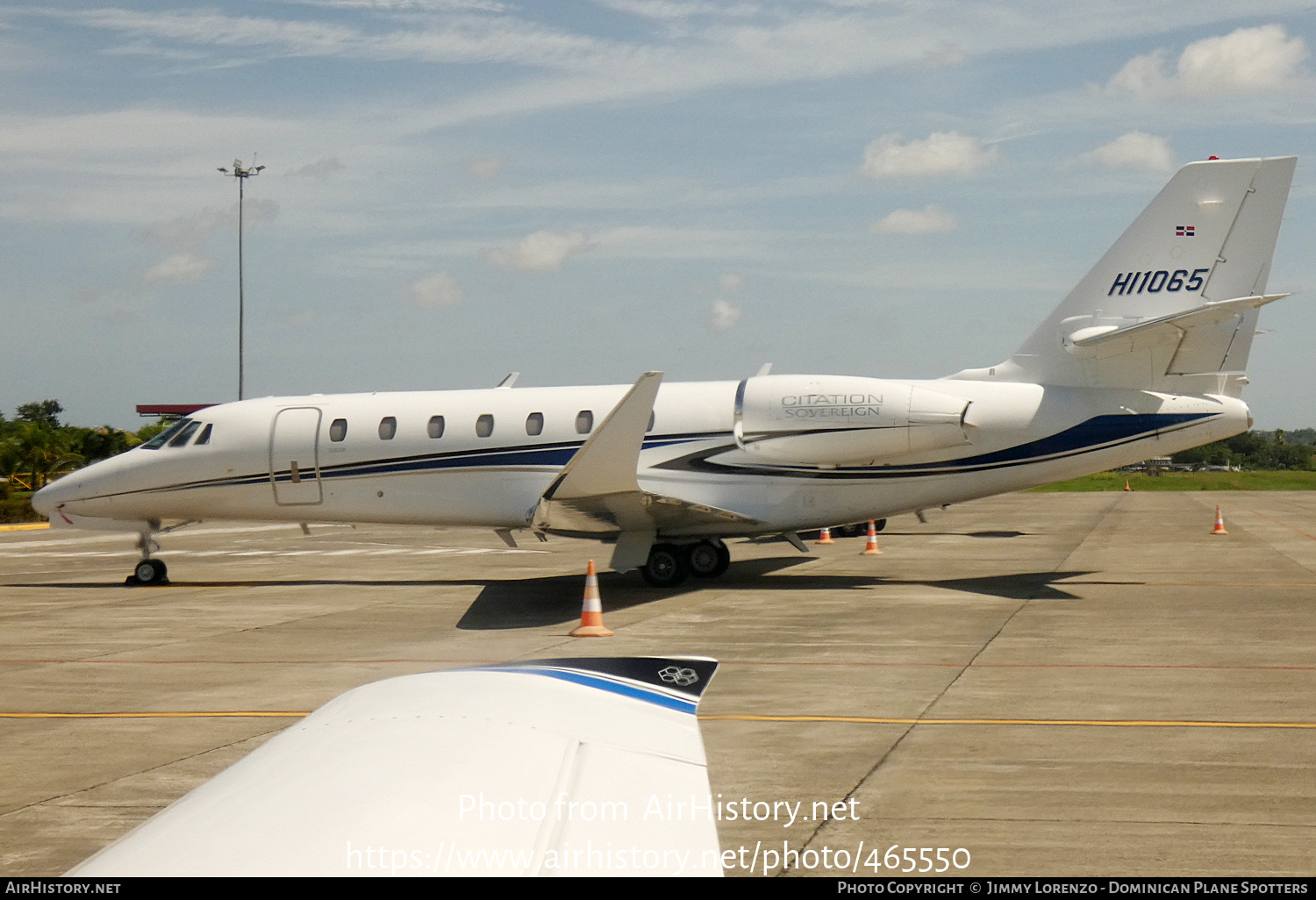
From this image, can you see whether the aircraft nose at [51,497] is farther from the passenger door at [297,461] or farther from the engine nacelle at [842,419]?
the engine nacelle at [842,419]

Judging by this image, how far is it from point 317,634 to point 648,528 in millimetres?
5119

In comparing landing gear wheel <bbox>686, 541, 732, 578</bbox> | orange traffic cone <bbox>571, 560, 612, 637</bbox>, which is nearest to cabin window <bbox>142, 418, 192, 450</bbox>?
landing gear wheel <bbox>686, 541, 732, 578</bbox>

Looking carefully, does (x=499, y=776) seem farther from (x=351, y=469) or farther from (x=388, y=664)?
(x=351, y=469)

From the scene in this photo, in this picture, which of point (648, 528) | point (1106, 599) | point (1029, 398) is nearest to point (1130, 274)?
point (1029, 398)

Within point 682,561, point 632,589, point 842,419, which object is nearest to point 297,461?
point 632,589

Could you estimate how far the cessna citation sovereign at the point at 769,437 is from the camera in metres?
15.4

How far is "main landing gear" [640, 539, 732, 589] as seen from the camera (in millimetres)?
16891

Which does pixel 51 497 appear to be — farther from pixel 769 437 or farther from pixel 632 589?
pixel 769 437

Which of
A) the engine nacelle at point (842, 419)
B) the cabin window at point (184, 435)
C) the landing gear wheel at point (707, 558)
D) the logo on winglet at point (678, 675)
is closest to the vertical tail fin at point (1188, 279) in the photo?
the engine nacelle at point (842, 419)

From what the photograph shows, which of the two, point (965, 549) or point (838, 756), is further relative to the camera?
point (965, 549)

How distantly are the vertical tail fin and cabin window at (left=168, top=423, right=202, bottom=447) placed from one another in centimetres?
1275

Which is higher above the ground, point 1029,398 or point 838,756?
point 1029,398

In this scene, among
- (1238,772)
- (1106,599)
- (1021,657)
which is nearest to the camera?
(1238,772)

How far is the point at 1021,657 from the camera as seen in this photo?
10.4 meters
